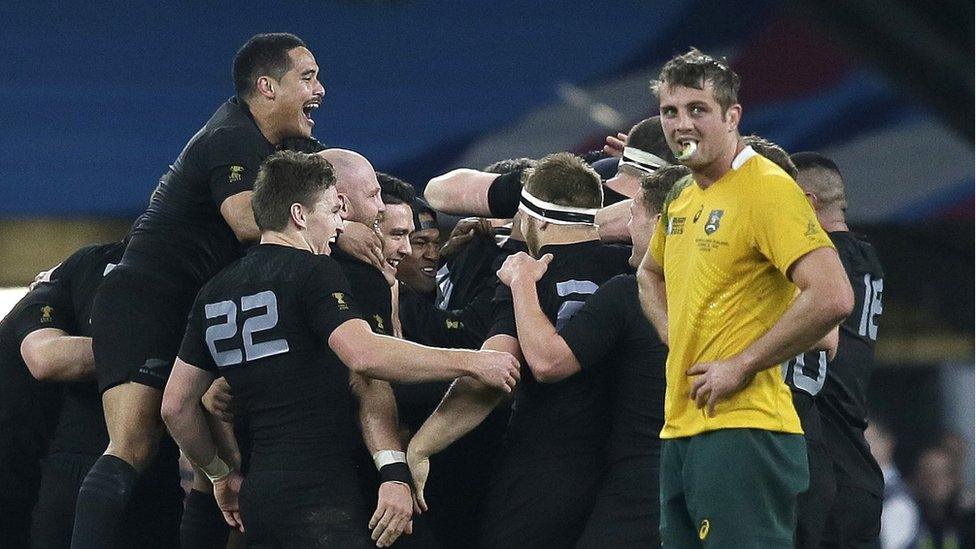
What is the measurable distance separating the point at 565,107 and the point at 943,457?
4009mm

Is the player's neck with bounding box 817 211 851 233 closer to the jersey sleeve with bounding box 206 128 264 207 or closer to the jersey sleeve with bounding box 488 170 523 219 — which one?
the jersey sleeve with bounding box 488 170 523 219

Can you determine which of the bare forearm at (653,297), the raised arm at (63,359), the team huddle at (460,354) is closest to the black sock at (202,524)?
the team huddle at (460,354)

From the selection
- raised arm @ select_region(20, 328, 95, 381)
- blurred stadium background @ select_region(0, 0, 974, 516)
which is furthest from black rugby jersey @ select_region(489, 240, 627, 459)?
blurred stadium background @ select_region(0, 0, 974, 516)

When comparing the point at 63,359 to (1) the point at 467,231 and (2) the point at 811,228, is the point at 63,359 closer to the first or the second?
(1) the point at 467,231

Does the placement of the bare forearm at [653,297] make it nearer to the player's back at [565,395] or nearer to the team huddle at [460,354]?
the team huddle at [460,354]

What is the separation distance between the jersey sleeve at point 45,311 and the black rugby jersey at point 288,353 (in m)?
1.26

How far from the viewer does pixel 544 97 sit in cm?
1190

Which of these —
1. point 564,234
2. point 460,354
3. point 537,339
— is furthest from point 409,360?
point 564,234

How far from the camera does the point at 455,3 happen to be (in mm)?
12102

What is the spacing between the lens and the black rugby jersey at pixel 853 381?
541 centimetres

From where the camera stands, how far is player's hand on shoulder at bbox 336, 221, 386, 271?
4703 millimetres

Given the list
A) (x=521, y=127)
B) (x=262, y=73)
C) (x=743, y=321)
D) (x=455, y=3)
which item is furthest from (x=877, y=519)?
(x=455, y=3)

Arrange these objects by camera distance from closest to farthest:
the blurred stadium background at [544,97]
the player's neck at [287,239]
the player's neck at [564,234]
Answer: the player's neck at [287,239] → the player's neck at [564,234] → the blurred stadium background at [544,97]

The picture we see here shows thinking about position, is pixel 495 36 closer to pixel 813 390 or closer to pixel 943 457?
pixel 943 457
